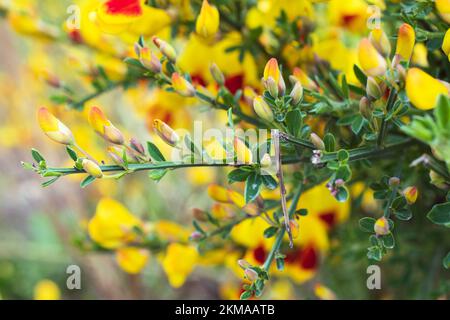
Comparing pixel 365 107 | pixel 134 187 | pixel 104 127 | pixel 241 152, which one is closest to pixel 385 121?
pixel 365 107

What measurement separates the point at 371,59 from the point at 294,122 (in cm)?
8

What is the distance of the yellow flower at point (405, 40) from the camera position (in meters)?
0.44

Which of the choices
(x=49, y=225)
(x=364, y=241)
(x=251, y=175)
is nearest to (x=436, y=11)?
(x=251, y=175)

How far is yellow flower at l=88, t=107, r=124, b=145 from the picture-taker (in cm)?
46

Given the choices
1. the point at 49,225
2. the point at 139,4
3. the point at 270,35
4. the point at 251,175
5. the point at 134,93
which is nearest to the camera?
the point at 251,175

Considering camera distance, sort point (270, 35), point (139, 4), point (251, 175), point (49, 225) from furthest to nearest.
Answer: point (49, 225) → point (270, 35) → point (139, 4) → point (251, 175)

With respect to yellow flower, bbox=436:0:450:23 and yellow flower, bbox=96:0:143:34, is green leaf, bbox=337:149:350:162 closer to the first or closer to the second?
yellow flower, bbox=436:0:450:23

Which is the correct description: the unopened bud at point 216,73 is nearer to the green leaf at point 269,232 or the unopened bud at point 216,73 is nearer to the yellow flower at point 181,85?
the yellow flower at point 181,85

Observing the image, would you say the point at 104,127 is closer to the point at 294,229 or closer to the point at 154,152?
the point at 154,152

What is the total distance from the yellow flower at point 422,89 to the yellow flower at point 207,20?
0.21 meters

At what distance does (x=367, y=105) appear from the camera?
1.48 ft

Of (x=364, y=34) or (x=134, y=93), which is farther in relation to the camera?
(x=134, y=93)
